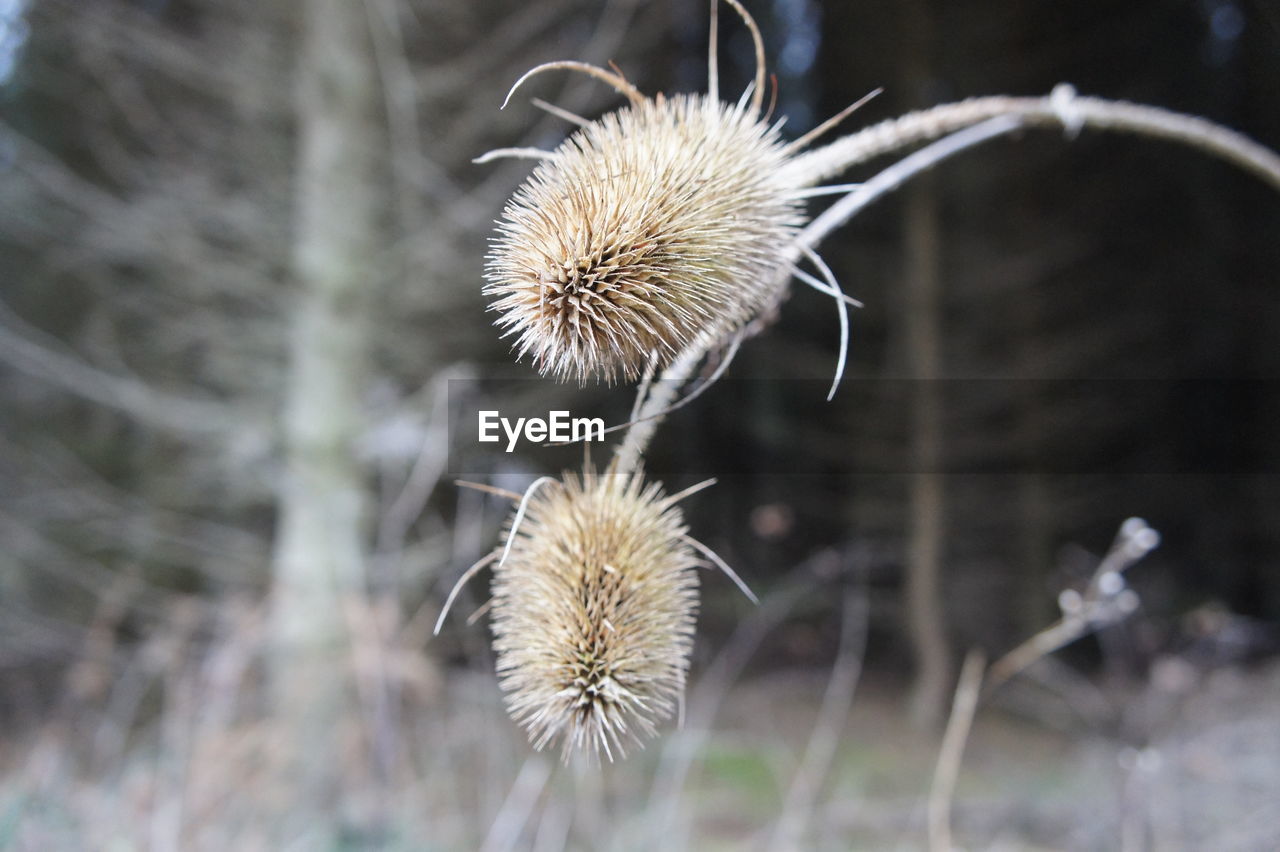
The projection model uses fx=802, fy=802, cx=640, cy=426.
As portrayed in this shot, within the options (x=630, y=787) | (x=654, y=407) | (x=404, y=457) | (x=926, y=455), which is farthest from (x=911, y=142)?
(x=926, y=455)

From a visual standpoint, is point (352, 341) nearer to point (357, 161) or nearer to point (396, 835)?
point (357, 161)

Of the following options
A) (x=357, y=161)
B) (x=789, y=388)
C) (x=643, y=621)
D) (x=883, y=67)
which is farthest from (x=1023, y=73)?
(x=643, y=621)

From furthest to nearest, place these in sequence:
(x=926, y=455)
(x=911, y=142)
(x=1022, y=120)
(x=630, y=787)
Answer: (x=926, y=455)
(x=630, y=787)
(x=1022, y=120)
(x=911, y=142)

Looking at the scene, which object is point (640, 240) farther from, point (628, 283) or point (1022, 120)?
point (1022, 120)

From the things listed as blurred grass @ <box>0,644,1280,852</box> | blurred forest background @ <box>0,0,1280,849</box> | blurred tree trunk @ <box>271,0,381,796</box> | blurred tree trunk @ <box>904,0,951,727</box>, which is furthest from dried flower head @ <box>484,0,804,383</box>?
blurred tree trunk @ <box>904,0,951,727</box>

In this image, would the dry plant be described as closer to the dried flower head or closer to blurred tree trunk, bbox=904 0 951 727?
the dried flower head

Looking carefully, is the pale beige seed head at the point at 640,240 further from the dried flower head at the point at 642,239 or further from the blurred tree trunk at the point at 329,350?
the blurred tree trunk at the point at 329,350
